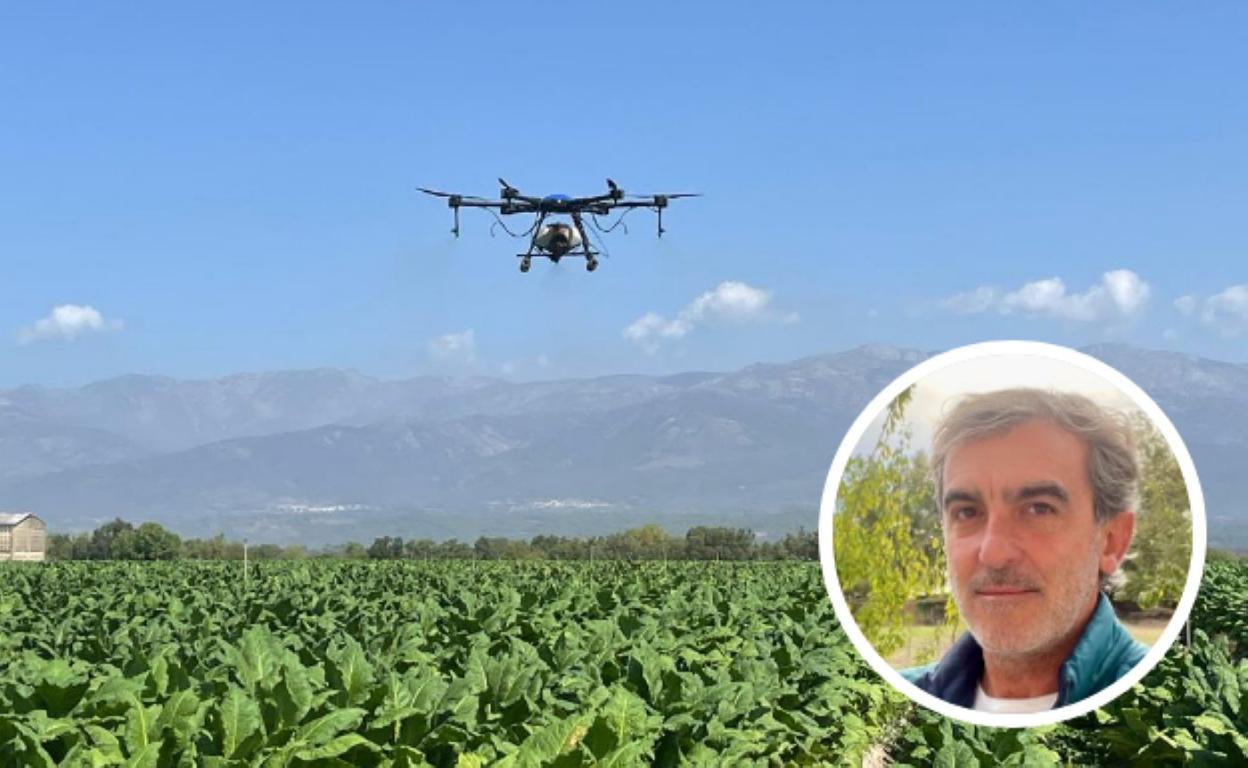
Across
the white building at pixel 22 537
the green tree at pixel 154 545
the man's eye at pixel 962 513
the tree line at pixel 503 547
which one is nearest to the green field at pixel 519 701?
the man's eye at pixel 962 513

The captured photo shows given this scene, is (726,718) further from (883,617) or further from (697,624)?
(697,624)

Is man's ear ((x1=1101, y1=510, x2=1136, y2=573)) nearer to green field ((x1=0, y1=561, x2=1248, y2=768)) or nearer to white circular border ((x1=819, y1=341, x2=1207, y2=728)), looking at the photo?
white circular border ((x1=819, y1=341, x2=1207, y2=728))

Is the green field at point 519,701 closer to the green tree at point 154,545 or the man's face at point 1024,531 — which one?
the man's face at point 1024,531

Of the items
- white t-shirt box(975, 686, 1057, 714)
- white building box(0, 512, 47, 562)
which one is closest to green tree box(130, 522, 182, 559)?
white building box(0, 512, 47, 562)

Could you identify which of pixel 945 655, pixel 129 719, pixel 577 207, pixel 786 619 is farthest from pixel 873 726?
A: pixel 577 207

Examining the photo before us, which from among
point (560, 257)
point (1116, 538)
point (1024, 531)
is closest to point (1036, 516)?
point (1024, 531)

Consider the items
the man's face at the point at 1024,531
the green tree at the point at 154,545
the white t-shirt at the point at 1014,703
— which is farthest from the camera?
the green tree at the point at 154,545
